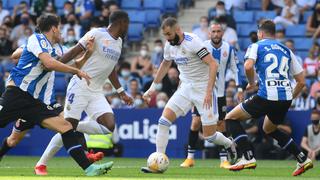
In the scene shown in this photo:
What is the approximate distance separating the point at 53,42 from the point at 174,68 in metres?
9.78

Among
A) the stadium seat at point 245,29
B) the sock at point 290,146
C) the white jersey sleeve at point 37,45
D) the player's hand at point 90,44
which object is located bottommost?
the sock at point 290,146

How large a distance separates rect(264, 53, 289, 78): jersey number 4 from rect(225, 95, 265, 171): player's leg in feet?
1.40

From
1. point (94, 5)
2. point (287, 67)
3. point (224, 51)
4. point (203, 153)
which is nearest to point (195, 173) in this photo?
point (287, 67)

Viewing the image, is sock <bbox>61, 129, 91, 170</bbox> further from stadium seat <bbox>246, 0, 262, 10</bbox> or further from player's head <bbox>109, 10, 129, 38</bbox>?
stadium seat <bbox>246, 0, 262, 10</bbox>

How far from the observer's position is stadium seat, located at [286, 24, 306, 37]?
25.4m

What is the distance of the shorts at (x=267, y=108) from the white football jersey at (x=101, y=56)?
221 cm

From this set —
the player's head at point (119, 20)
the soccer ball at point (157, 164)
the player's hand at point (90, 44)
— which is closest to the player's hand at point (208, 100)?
the soccer ball at point (157, 164)

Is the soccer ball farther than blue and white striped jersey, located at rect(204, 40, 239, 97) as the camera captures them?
No

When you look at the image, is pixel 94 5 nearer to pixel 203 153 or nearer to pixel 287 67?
pixel 203 153

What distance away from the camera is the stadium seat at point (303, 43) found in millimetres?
24922

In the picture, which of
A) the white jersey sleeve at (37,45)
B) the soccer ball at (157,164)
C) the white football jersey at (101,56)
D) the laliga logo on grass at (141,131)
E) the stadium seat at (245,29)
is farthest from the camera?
the stadium seat at (245,29)

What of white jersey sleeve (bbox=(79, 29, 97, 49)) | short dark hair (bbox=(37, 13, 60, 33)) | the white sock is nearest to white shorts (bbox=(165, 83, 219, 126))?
the white sock

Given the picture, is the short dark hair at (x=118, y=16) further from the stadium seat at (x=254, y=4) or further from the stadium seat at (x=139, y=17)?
the stadium seat at (x=139, y=17)

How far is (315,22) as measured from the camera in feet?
82.5
